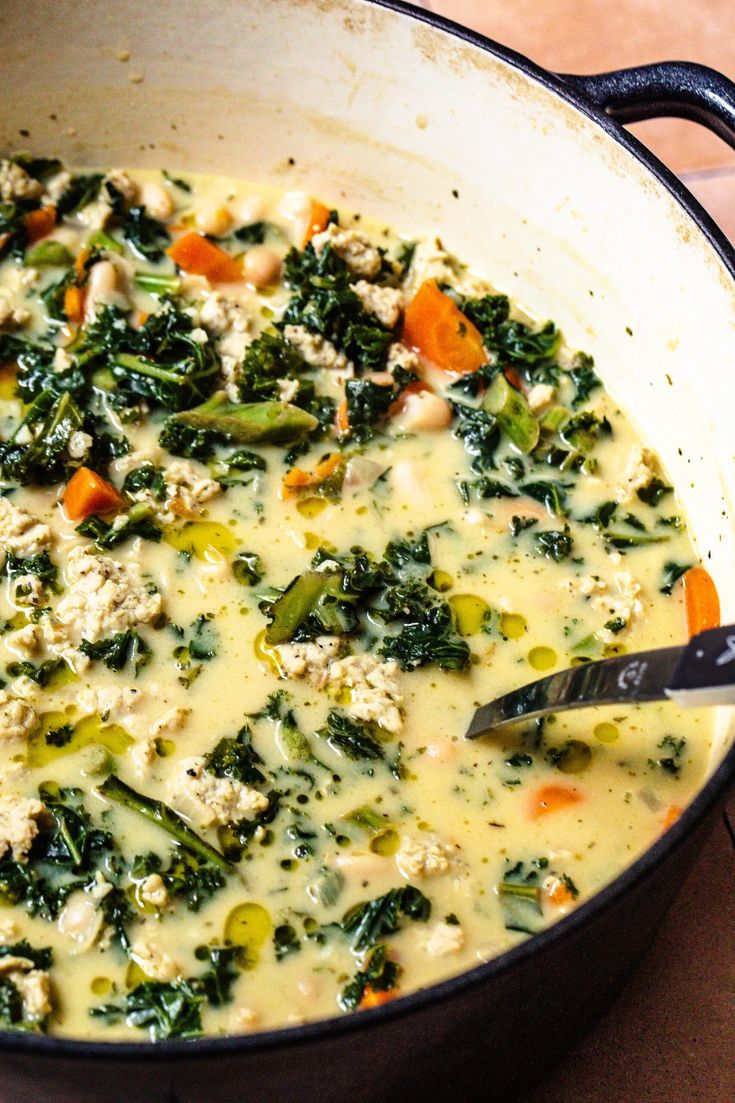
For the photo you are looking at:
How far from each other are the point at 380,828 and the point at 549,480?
862mm

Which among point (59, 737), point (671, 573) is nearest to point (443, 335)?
point (671, 573)

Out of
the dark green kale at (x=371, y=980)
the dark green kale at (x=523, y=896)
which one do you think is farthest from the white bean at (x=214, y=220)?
the dark green kale at (x=371, y=980)

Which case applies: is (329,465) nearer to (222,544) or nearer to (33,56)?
(222,544)

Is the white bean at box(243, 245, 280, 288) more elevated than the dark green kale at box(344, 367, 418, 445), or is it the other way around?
the white bean at box(243, 245, 280, 288)

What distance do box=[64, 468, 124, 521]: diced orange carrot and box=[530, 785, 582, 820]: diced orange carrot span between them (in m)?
0.99

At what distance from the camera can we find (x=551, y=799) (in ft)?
7.37

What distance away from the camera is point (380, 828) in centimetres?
220

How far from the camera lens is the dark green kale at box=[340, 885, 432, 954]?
81.3 inches

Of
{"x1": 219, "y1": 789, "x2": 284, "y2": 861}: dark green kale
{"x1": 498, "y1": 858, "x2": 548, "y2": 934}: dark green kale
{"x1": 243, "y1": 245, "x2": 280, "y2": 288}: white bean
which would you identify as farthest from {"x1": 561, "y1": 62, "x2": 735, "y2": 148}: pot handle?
{"x1": 219, "y1": 789, "x2": 284, "y2": 861}: dark green kale

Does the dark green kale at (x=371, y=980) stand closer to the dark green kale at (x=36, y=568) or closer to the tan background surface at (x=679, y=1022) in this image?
the tan background surface at (x=679, y=1022)

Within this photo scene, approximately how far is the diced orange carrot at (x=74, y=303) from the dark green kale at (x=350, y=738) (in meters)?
1.16

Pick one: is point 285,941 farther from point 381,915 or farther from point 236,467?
point 236,467

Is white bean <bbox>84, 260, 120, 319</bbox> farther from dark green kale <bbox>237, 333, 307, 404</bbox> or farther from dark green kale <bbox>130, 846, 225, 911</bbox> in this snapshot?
dark green kale <bbox>130, 846, 225, 911</bbox>

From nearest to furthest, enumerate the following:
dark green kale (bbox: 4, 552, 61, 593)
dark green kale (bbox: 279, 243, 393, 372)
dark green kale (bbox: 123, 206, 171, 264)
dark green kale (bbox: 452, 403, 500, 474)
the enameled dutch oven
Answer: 1. the enameled dutch oven
2. dark green kale (bbox: 4, 552, 61, 593)
3. dark green kale (bbox: 452, 403, 500, 474)
4. dark green kale (bbox: 279, 243, 393, 372)
5. dark green kale (bbox: 123, 206, 171, 264)
